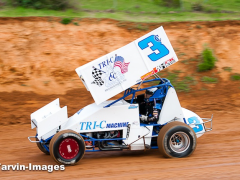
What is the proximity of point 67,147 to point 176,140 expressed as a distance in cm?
250

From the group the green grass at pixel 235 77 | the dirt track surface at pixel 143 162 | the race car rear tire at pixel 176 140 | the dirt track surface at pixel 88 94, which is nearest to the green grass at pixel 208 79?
the dirt track surface at pixel 88 94

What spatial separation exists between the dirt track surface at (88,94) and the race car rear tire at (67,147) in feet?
0.77

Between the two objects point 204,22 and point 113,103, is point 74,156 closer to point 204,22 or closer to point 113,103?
point 113,103

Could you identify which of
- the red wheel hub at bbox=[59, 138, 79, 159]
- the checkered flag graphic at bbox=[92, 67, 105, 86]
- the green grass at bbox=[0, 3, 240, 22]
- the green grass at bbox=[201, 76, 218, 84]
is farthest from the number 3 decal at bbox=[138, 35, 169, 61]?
the green grass at bbox=[0, 3, 240, 22]

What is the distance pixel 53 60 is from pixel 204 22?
741 centimetres

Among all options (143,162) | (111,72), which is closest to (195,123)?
(143,162)

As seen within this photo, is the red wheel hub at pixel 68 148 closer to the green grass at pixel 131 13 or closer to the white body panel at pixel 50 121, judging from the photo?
the white body panel at pixel 50 121

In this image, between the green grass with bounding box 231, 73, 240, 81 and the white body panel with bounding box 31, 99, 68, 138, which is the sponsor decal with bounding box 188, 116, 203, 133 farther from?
the green grass with bounding box 231, 73, 240, 81

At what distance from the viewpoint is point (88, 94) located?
14.9 m

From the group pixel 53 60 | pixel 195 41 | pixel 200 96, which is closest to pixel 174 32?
pixel 195 41

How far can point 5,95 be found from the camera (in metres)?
14.4

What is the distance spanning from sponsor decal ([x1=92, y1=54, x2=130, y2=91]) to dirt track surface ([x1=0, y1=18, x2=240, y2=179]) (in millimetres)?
1811

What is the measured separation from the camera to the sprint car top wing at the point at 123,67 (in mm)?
8477

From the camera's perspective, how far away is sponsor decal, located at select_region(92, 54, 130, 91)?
8.50 meters
